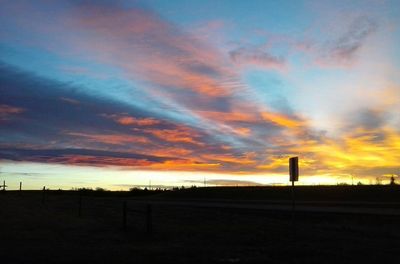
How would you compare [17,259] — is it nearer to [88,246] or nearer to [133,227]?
[88,246]

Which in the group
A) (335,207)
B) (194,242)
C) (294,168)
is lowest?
(194,242)

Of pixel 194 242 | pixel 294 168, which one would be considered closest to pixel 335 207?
pixel 294 168

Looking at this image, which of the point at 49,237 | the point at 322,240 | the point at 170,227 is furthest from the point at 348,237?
the point at 49,237

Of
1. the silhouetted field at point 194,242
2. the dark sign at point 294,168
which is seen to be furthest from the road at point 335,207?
the dark sign at point 294,168

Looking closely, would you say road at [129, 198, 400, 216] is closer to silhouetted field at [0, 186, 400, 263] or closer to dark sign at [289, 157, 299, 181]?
silhouetted field at [0, 186, 400, 263]

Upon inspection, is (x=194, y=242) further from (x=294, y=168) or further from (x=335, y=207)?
(x=335, y=207)

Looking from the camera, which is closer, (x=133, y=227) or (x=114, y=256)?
(x=114, y=256)

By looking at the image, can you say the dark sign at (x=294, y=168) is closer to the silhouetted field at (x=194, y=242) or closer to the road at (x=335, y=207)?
the silhouetted field at (x=194, y=242)

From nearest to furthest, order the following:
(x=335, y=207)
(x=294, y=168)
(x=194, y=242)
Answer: (x=194, y=242) < (x=294, y=168) < (x=335, y=207)

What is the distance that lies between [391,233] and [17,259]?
1526 centimetres

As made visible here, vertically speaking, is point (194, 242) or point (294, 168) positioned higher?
point (294, 168)

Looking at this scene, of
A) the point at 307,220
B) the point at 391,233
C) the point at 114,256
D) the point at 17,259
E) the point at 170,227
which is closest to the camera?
the point at 17,259

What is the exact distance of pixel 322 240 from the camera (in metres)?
18.7

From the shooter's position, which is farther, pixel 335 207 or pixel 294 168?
pixel 335 207
